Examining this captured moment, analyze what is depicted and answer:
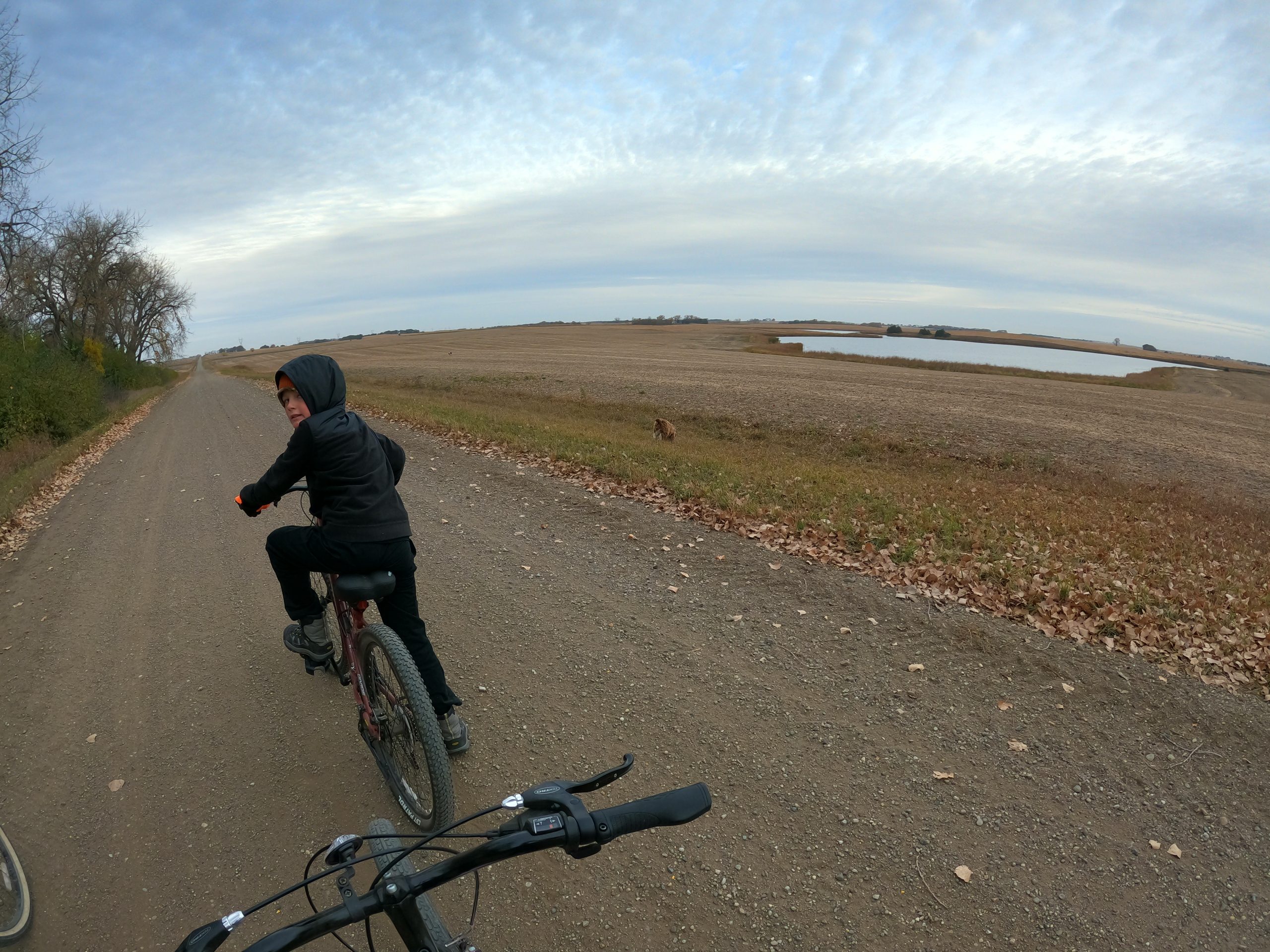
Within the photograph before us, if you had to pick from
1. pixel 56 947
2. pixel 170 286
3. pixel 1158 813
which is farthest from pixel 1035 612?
pixel 170 286

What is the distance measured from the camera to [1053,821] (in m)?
3.52

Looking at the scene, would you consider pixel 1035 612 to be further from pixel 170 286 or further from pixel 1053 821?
pixel 170 286

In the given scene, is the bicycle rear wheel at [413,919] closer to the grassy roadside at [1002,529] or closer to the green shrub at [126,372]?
the grassy roadside at [1002,529]

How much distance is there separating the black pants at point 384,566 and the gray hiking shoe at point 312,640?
0.51 m

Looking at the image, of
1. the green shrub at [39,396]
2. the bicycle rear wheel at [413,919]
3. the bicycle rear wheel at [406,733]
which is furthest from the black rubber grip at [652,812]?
the green shrub at [39,396]

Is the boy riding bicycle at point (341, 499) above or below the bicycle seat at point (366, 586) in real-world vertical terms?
above

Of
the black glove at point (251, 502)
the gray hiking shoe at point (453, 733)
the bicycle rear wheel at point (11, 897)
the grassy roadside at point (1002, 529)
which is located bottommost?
the bicycle rear wheel at point (11, 897)

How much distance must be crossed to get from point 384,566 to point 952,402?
2714 cm

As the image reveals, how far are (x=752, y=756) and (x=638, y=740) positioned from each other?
678 mm

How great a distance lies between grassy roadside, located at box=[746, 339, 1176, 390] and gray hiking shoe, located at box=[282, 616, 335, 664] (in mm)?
42425

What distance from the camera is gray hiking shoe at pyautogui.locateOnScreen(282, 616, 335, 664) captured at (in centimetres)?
432

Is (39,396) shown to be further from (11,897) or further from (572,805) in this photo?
(572,805)

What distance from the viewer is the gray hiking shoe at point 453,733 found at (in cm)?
387

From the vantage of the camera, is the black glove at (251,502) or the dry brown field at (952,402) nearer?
the black glove at (251,502)
